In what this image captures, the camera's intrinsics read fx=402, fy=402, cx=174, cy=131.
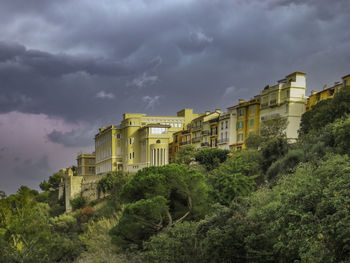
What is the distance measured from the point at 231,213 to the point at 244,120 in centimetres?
3720

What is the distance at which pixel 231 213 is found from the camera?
20.7m

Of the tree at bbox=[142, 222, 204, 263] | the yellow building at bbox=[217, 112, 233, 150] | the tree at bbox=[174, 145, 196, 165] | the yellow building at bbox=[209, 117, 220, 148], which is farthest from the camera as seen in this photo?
the yellow building at bbox=[209, 117, 220, 148]

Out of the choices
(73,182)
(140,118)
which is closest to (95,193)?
(73,182)

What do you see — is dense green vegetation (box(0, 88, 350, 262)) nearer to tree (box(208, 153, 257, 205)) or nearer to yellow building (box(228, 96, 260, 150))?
tree (box(208, 153, 257, 205))

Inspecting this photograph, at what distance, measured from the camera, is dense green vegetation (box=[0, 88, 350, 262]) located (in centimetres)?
1439

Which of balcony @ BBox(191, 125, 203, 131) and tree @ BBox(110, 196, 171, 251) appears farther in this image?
balcony @ BBox(191, 125, 203, 131)

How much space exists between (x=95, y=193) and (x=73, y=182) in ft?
15.4

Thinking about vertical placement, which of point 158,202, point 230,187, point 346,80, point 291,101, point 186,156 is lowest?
point 186,156

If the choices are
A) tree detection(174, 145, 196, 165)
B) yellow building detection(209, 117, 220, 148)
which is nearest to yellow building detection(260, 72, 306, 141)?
yellow building detection(209, 117, 220, 148)

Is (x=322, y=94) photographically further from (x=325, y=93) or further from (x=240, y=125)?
(x=240, y=125)

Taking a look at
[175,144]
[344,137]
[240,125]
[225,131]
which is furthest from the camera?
[175,144]

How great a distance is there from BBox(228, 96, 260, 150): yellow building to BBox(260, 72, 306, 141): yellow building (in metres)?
3.74

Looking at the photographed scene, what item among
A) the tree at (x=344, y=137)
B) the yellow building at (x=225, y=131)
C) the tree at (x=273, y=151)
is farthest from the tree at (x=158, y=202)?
the yellow building at (x=225, y=131)

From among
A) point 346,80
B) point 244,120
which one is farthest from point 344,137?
point 244,120
